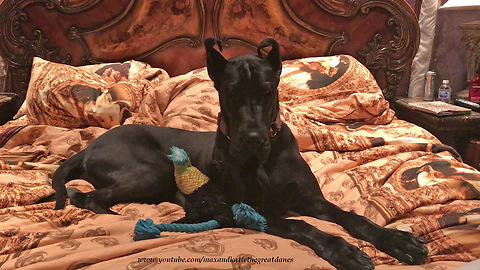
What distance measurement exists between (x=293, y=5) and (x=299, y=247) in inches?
80.8

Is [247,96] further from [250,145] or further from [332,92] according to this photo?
[332,92]

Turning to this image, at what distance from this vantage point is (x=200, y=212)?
123 centimetres

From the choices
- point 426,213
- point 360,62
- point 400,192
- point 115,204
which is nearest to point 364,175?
point 400,192

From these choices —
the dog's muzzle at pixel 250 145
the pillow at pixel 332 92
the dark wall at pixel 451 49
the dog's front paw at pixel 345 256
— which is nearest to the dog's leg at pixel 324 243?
the dog's front paw at pixel 345 256

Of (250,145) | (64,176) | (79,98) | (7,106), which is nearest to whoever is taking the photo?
(250,145)

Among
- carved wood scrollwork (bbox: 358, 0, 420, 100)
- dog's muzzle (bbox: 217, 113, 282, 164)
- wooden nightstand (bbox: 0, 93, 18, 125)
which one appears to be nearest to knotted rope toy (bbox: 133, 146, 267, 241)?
dog's muzzle (bbox: 217, 113, 282, 164)

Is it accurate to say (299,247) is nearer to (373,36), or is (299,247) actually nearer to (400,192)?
(400,192)

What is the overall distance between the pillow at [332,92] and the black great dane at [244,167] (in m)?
0.88

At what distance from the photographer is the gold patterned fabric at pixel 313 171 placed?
0.97 meters

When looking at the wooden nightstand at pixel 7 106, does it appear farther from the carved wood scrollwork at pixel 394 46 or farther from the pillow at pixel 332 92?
the carved wood scrollwork at pixel 394 46

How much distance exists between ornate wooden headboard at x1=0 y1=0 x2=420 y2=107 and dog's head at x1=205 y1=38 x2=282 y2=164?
1617 millimetres

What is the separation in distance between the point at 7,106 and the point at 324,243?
2376mm

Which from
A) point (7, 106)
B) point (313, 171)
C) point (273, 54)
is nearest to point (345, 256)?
point (273, 54)

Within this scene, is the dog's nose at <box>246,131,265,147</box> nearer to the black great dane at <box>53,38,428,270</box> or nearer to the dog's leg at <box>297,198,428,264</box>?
the black great dane at <box>53,38,428,270</box>
